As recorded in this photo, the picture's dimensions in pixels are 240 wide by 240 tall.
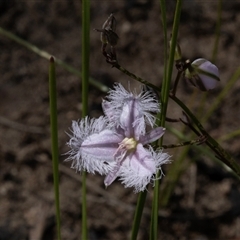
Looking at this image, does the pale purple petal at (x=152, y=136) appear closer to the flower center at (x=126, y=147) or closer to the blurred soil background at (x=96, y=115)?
the flower center at (x=126, y=147)

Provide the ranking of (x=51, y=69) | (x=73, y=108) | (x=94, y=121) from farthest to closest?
(x=73, y=108) < (x=94, y=121) < (x=51, y=69)

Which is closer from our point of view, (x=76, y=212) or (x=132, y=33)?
(x=76, y=212)

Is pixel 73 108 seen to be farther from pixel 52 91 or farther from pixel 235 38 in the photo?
pixel 52 91

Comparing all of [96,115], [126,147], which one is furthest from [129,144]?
[96,115]

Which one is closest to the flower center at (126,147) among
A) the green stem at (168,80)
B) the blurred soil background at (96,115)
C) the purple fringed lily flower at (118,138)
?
the purple fringed lily flower at (118,138)

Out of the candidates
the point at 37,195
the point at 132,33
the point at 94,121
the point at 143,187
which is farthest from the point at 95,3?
the point at 143,187

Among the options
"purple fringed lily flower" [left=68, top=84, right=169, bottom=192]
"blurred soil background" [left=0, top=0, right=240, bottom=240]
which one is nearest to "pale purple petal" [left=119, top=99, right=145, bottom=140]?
"purple fringed lily flower" [left=68, top=84, right=169, bottom=192]
